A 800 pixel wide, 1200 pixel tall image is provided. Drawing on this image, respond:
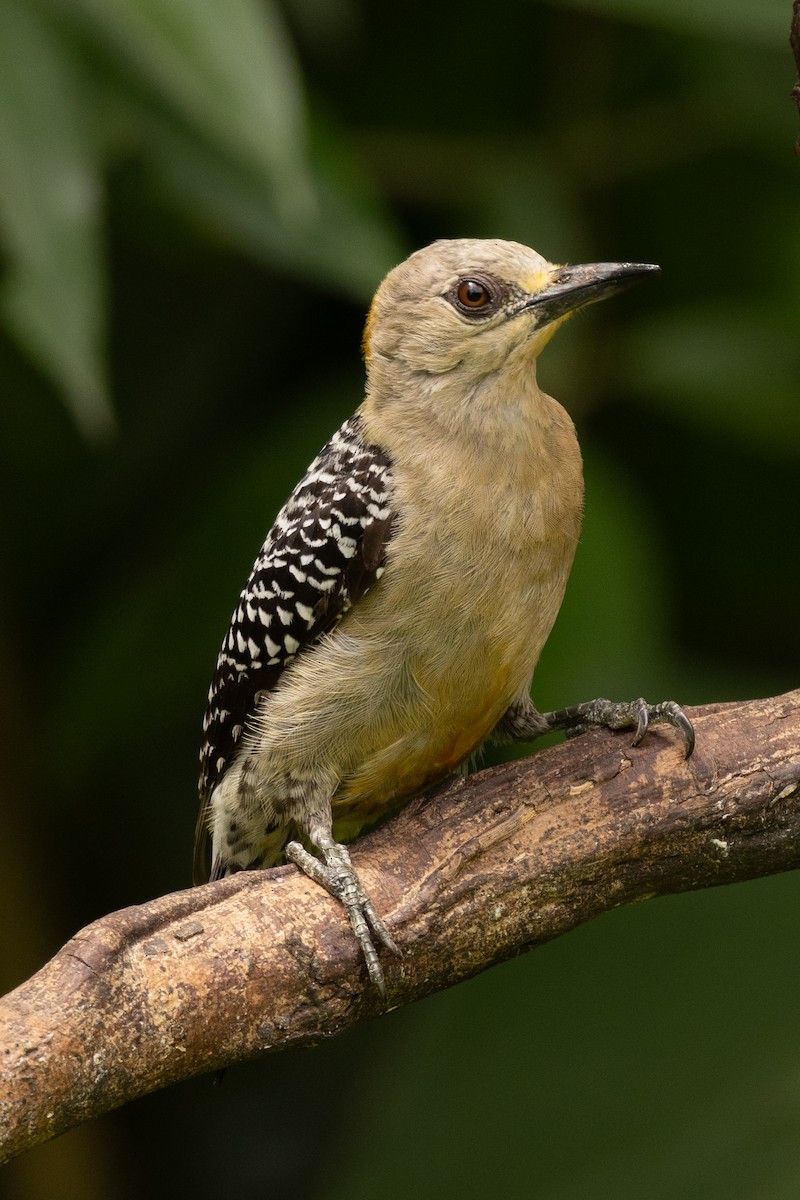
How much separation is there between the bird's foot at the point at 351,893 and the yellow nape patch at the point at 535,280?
1439 millimetres

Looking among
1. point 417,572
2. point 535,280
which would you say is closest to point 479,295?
point 535,280

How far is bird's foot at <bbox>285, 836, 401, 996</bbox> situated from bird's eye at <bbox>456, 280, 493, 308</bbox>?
137 centimetres

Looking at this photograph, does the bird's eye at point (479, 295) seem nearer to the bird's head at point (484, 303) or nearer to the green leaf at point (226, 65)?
the bird's head at point (484, 303)

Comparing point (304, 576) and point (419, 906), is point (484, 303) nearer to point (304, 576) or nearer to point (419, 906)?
point (304, 576)

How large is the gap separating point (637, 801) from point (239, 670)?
118 cm

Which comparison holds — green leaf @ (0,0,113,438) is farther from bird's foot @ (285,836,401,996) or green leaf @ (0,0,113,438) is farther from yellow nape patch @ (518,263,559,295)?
bird's foot @ (285,836,401,996)

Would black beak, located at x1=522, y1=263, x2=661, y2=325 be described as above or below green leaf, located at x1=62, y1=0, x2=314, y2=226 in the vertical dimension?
below

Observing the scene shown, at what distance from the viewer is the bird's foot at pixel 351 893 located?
3.00 meters

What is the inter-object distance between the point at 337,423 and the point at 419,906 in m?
2.10

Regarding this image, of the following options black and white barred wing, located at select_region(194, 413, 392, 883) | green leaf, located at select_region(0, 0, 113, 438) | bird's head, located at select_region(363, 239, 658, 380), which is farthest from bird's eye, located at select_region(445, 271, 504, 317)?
green leaf, located at select_region(0, 0, 113, 438)

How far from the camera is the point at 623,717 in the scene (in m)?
3.53

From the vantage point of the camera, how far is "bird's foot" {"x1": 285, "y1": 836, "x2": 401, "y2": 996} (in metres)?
3.00

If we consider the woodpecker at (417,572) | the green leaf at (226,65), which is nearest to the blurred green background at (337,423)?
the green leaf at (226,65)

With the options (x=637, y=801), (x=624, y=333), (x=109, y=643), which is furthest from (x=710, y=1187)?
(x=624, y=333)
